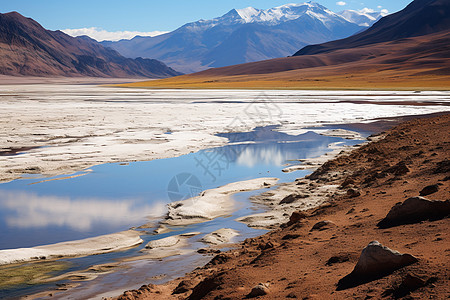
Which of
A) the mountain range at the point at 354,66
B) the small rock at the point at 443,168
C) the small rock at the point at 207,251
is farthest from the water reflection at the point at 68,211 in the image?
the mountain range at the point at 354,66

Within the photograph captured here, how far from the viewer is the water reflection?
857cm

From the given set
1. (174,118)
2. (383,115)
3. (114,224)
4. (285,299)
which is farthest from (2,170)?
(383,115)

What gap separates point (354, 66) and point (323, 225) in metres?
122

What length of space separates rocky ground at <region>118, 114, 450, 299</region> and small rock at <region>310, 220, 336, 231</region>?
0.01 metres

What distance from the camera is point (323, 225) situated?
22.6 ft

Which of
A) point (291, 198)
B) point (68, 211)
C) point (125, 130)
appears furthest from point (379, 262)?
point (125, 130)

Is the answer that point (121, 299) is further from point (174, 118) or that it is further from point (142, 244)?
point (174, 118)

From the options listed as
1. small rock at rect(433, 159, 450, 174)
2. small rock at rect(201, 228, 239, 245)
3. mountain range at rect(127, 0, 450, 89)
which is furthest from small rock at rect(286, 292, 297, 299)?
mountain range at rect(127, 0, 450, 89)

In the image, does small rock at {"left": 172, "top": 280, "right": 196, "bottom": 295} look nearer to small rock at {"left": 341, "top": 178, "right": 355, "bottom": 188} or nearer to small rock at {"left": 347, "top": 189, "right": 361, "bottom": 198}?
small rock at {"left": 347, "top": 189, "right": 361, "bottom": 198}

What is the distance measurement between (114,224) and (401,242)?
495 centimetres

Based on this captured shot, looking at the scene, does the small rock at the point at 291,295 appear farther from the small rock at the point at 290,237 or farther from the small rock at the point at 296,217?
the small rock at the point at 296,217

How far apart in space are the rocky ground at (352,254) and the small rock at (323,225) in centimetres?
1

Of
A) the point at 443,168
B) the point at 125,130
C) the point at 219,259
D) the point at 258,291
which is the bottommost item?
the point at 219,259

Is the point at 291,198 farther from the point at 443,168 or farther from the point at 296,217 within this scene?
the point at 443,168
